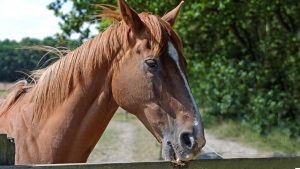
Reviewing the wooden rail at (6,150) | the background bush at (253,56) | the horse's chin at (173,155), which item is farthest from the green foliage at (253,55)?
the wooden rail at (6,150)

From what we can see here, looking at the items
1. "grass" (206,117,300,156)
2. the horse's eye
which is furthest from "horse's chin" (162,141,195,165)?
→ "grass" (206,117,300,156)

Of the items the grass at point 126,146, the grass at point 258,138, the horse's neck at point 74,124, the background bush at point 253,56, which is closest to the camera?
the horse's neck at point 74,124

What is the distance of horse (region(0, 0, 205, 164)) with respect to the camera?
3.35m

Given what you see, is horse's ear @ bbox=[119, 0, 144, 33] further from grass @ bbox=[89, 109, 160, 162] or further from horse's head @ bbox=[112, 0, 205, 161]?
grass @ bbox=[89, 109, 160, 162]

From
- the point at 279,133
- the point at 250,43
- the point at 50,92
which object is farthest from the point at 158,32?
the point at 279,133

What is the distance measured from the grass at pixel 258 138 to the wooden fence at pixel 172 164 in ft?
35.0

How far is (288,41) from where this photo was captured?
13.8m

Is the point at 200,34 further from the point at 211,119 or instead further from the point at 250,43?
the point at 211,119

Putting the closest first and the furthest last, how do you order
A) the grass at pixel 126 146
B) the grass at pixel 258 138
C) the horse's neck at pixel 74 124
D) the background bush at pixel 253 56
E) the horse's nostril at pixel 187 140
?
1. the horse's nostril at pixel 187 140
2. the horse's neck at pixel 74 124
3. the background bush at pixel 253 56
4. the grass at pixel 126 146
5. the grass at pixel 258 138

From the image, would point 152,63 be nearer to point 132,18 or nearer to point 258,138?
point 132,18

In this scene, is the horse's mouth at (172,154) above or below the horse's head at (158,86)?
below

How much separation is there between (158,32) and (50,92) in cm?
82

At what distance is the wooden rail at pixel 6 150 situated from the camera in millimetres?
2904

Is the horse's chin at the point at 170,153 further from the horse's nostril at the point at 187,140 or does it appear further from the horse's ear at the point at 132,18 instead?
the horse's ear at the point at 132,18
